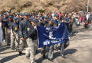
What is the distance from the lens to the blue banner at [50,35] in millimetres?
13109

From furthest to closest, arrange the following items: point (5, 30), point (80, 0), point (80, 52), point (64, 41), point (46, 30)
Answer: point (80, 0), point (5, 30), point (80, 52), point (64, 41), point (46, 30)

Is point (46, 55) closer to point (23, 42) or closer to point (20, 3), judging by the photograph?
point (23, 42)

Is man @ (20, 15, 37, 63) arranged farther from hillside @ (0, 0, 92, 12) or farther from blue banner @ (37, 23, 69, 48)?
hillside @ (0, 0, 92, 12)

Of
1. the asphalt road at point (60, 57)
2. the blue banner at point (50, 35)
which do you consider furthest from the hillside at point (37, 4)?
the blue banner at point (50, 35)

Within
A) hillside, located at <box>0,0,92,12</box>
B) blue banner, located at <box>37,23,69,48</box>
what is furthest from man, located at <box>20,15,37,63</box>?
hillside, located at <box>0,0,92,12</box>

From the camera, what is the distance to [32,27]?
39.3 ft

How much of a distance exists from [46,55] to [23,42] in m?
1.22

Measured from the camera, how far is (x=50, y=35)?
526 inches

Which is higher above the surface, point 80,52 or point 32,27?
point 32,27

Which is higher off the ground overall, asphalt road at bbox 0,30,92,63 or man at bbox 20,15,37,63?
man at bbox 20,15,37,63

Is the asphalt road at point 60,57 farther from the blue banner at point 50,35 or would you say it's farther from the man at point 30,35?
the man at point 30,35

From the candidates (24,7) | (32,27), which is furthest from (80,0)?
(32,27)

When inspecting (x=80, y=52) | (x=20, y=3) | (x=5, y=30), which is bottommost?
(x=80, y=52)

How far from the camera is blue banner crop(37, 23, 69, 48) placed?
13109 millimetres
